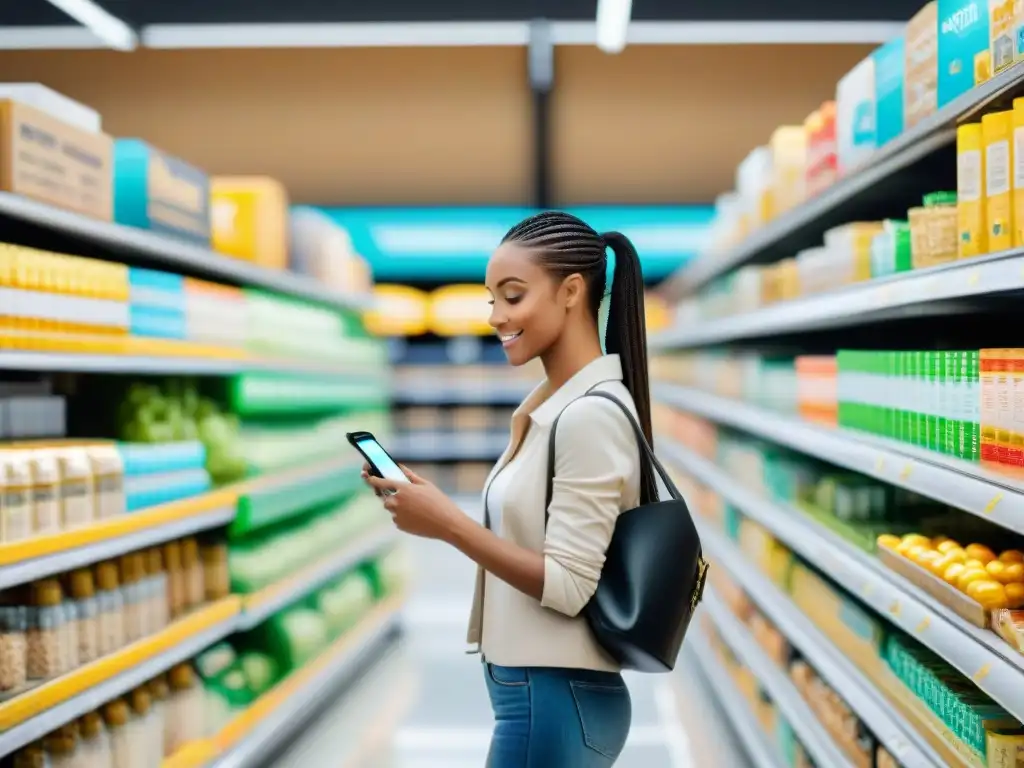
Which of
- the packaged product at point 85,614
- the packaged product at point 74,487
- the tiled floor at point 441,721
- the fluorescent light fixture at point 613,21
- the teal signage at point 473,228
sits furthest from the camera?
the teal signage at point 473,228

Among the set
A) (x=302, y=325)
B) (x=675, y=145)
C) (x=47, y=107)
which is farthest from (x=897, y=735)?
(x=675, y=145)

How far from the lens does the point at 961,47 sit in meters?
2.22

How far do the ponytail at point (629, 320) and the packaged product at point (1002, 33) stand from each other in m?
0.78

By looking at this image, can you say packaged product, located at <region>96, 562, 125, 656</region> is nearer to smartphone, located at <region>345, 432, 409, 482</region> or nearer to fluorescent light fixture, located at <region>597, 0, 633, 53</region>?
smartphone, located at <region>345, 432, 409, 482</region>

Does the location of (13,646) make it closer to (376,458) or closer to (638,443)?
(376,458)

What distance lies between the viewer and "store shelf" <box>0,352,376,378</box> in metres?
2.53

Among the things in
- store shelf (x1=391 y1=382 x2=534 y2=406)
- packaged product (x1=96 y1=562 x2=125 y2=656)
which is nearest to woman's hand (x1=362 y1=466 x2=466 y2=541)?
packaged product (x1=96 y1=562 x2=125 y2=656)

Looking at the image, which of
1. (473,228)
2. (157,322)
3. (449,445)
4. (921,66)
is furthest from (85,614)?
(449,445)

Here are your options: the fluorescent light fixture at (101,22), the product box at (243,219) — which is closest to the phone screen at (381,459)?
the product box at (243,219)

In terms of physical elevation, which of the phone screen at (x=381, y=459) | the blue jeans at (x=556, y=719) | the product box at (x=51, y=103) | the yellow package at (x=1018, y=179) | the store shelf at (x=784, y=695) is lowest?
the store shelf at (x=784, y=695)

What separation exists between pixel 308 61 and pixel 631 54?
10.6ft

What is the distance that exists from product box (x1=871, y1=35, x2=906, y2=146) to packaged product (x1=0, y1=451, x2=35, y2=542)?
91.3 inches

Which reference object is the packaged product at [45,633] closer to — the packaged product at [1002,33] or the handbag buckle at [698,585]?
the handbag buckle at [698,585]

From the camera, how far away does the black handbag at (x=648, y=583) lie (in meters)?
1.64
